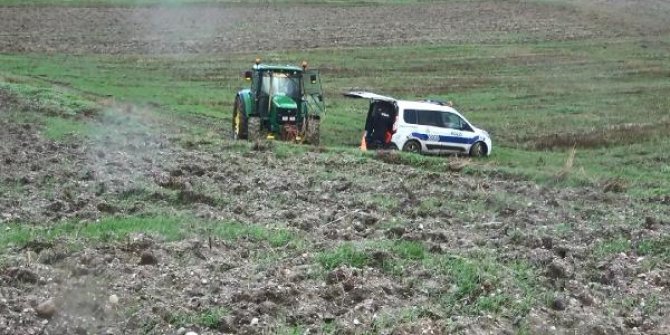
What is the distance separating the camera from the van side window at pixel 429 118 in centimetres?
2208

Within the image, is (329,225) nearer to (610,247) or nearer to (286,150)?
(610,247)

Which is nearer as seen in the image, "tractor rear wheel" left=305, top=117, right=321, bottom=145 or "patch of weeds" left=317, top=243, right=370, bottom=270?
"patch of weeds" left=317, top=243, right=370, bottom=270

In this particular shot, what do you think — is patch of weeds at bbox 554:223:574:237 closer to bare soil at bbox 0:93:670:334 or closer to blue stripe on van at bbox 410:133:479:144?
bare soil at bbox 0:93:670:334

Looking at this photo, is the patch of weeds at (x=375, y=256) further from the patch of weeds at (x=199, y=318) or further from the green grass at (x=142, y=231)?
the patch of weeds at (x=199, y=318)

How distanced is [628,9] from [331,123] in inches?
1659

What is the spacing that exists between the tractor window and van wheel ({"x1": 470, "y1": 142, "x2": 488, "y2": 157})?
197 inches

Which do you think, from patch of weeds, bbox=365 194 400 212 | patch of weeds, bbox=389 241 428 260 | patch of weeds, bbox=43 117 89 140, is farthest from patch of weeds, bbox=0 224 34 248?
patch of weeds, bbox=43 117 89 140

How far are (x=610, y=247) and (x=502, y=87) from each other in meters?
24.9

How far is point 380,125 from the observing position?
2228cm

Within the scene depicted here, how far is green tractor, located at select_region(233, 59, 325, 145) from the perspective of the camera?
69.9ft

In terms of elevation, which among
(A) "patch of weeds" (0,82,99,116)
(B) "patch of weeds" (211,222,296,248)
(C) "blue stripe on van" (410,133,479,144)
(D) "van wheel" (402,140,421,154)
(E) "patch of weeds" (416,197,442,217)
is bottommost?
(D) "van wheel" (402,140,421,154)

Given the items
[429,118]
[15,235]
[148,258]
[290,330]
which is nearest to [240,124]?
[429,118]

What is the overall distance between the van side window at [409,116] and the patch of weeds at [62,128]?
27.4 ft

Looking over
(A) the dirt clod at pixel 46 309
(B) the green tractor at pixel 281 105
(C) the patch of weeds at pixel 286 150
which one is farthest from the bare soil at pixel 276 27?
(A) the dirt clod at pixel 46 309
